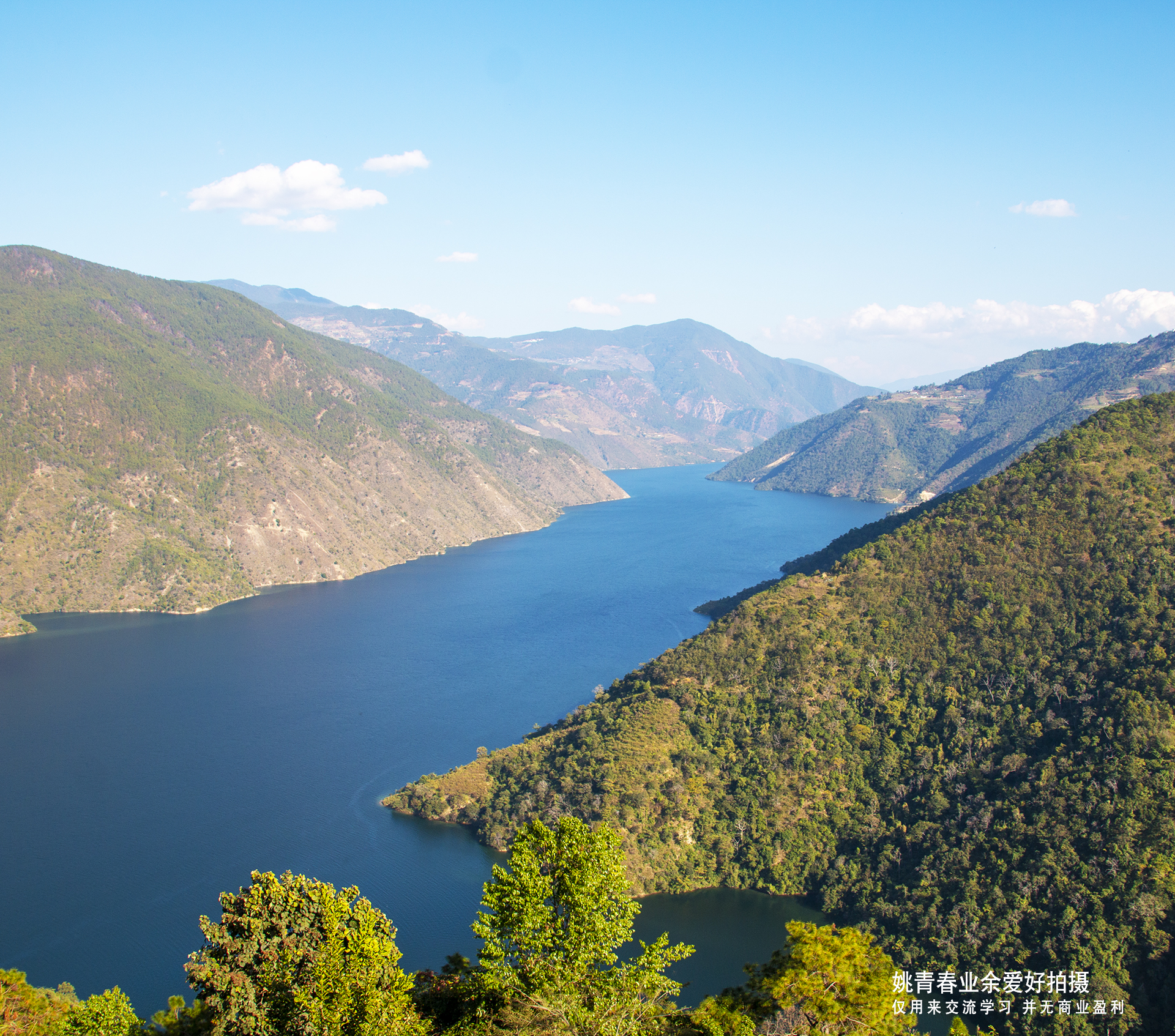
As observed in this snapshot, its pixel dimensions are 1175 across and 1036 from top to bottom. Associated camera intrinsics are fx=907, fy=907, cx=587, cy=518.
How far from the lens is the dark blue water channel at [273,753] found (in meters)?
66.1

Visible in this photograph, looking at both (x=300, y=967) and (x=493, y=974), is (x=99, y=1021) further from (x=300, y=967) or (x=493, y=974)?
(x=493, y=974)

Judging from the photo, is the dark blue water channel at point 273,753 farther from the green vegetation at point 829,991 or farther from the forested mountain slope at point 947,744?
the green vegetation at point 829,991

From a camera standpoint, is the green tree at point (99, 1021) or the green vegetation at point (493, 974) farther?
the green tree at point (99, 1021)

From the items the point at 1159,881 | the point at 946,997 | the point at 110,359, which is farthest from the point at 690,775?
the point at 110,359

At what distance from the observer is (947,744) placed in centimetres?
7769

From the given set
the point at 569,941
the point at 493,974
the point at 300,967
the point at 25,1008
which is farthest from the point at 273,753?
the point at 569,941

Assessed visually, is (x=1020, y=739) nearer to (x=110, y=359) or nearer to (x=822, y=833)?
(x=822, y=833)

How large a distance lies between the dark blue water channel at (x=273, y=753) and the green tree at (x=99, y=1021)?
27.5 metres

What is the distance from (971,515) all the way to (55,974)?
9313 cm

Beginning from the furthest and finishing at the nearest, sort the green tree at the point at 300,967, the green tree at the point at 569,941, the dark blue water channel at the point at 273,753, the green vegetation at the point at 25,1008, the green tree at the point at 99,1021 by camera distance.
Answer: the dark blue water channel at the point at 273,753, the green vegetation at the point at 25,1008, the green tree at the point at 99,1021, the green tree at the point at 569,941, the green tree at the point at 300,967

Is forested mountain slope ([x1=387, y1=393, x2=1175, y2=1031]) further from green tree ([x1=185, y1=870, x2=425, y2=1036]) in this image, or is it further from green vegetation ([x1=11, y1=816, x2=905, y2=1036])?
green tree ([x1=185, y1=870, x2=425, y2=1036])

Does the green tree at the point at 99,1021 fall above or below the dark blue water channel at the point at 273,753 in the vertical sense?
above

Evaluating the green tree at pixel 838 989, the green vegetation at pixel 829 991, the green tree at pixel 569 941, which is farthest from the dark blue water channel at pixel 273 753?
the green tree at pixel 569 941

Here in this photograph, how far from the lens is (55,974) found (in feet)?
200
